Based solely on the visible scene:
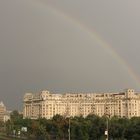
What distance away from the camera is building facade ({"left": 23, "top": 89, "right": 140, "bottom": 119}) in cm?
12838

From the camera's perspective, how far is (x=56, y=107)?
141125 millimetres

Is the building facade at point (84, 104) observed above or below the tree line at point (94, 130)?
above

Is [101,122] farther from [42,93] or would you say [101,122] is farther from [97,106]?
[42,93]

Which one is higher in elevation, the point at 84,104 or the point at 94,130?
the point at 84,104

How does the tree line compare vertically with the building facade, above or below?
below

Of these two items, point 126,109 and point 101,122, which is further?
point 126,109

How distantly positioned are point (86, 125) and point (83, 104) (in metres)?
85.2

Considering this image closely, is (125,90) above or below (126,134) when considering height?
above

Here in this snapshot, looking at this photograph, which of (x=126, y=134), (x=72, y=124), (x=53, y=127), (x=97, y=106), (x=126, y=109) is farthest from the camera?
(x=97, y=106)

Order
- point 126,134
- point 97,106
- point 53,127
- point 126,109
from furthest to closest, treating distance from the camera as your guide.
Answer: point 97,106, point 126,109, point 53,127, point 126,134

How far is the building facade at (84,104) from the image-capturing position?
128375mm

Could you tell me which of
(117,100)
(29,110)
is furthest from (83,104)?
(29,110)

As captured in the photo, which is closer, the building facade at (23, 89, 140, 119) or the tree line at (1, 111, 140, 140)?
the tree line at (1, 111, 140, 140)

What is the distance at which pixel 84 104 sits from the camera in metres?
140
